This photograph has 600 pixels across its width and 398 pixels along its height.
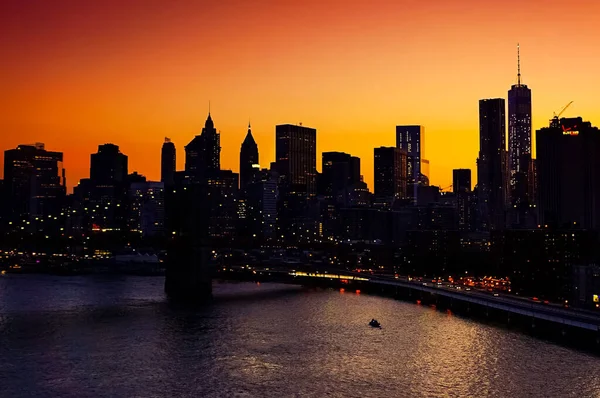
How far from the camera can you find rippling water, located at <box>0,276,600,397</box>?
201 ft

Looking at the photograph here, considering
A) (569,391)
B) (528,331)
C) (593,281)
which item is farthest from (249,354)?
(593,281)

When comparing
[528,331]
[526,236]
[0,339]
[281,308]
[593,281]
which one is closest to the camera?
[0,339]

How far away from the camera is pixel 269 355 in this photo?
7425cm

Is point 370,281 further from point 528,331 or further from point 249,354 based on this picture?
point 249,354

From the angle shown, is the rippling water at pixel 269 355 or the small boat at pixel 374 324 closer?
the rippling water at pixel 269 355

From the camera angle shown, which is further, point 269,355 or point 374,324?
point 374,324

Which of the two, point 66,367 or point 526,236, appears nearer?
point 66,367

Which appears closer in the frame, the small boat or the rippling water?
the rippling water

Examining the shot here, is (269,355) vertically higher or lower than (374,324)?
lower

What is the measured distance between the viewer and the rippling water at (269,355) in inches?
2409

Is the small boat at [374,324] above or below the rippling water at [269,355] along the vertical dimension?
above

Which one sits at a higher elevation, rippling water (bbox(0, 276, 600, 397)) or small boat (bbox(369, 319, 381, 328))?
small boat (bbox(369, 319, 381, 328))

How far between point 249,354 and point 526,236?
84486 mm

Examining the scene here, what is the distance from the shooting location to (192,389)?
60625 mm
